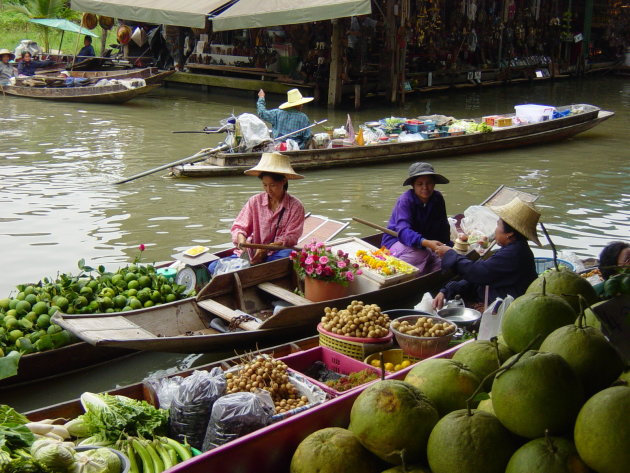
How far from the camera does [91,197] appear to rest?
9547 mm

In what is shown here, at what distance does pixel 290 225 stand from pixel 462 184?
5251 mm

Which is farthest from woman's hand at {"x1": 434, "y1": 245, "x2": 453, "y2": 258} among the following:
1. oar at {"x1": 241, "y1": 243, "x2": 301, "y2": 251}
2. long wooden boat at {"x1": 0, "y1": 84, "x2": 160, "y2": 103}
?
long wooden boat at {"x1": 0, "y1": 84, "x2": 160, "y2": 103}

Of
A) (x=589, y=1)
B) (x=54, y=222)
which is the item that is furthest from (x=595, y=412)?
(x=589, y=1)

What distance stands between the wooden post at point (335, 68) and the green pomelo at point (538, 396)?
1394cm

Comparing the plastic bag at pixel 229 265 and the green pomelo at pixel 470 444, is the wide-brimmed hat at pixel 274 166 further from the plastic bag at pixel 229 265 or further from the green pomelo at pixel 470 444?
the green pomelo at pixel 470 444

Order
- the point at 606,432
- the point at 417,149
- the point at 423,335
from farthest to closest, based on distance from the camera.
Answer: the point at 417,149 < the point at 423,335 < the point at 606,432

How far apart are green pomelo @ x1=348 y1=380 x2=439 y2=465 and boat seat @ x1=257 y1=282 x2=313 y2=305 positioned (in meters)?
3.07

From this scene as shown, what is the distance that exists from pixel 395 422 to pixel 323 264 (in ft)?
10.1

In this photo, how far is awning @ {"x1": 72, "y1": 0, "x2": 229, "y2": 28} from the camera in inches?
608

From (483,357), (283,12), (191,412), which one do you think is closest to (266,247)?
(191,412)

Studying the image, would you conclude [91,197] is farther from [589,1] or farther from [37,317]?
[589,1]

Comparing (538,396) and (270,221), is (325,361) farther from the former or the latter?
(538,396)

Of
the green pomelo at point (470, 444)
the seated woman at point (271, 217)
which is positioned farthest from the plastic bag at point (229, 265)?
the green pomelo at point (470, 444)

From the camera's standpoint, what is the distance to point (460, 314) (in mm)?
5180
